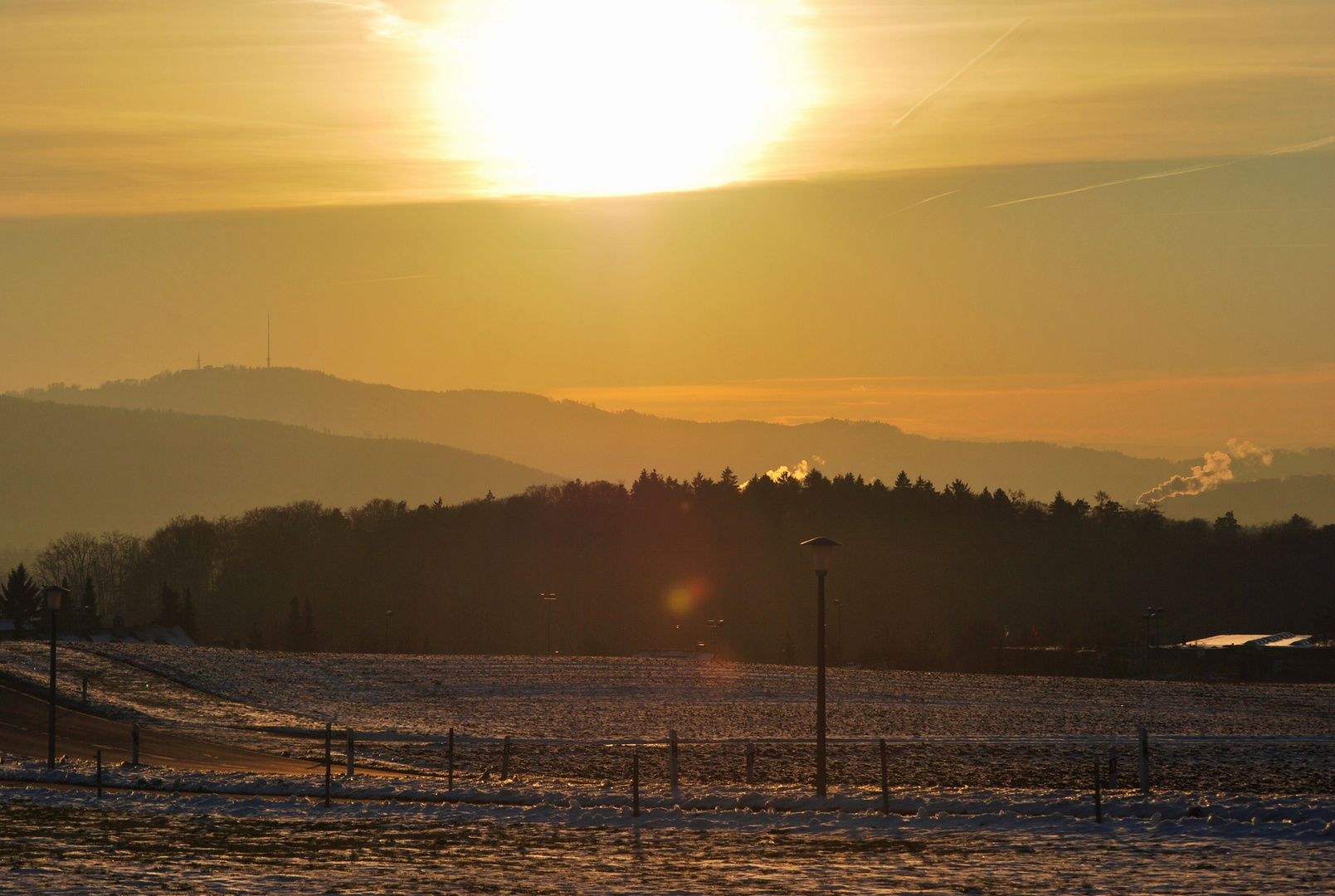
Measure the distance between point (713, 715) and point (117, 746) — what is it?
29.3 metres

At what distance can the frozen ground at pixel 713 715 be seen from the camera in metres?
39.6

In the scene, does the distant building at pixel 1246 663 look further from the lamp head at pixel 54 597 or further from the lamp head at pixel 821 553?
the lamp head at pixel 54 597

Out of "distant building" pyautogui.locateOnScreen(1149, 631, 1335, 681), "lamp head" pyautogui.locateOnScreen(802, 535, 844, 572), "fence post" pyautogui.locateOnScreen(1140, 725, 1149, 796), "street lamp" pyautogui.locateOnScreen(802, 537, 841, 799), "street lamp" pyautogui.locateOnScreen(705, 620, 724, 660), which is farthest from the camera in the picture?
"street lamp" pyautogui.locateOnScreen(705, 620, 724, 660)

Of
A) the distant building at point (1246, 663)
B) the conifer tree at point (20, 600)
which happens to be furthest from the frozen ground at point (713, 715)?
the conifer tree at point (20, 600)

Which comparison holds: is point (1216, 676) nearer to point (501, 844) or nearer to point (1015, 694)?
point (1015, 694)

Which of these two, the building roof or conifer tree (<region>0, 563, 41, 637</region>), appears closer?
the building roof

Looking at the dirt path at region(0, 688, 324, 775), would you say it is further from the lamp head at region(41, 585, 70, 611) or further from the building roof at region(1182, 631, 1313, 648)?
the building roof at region(1182, 631, 1313, 648)

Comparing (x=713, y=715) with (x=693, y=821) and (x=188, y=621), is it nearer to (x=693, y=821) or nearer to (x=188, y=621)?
(x=693, y=821)

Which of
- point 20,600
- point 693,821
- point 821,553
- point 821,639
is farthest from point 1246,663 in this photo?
point 20,600

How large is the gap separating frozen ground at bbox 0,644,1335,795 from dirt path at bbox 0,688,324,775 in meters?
2.02

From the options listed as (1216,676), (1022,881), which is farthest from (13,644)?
(1216,676)

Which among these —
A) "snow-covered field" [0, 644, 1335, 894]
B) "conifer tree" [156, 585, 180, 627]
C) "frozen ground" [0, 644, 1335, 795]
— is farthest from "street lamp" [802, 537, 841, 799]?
"conifer tree" [156, 585, 180, 627]

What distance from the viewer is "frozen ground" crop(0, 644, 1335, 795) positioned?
130ft

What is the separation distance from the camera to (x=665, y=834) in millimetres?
23859
